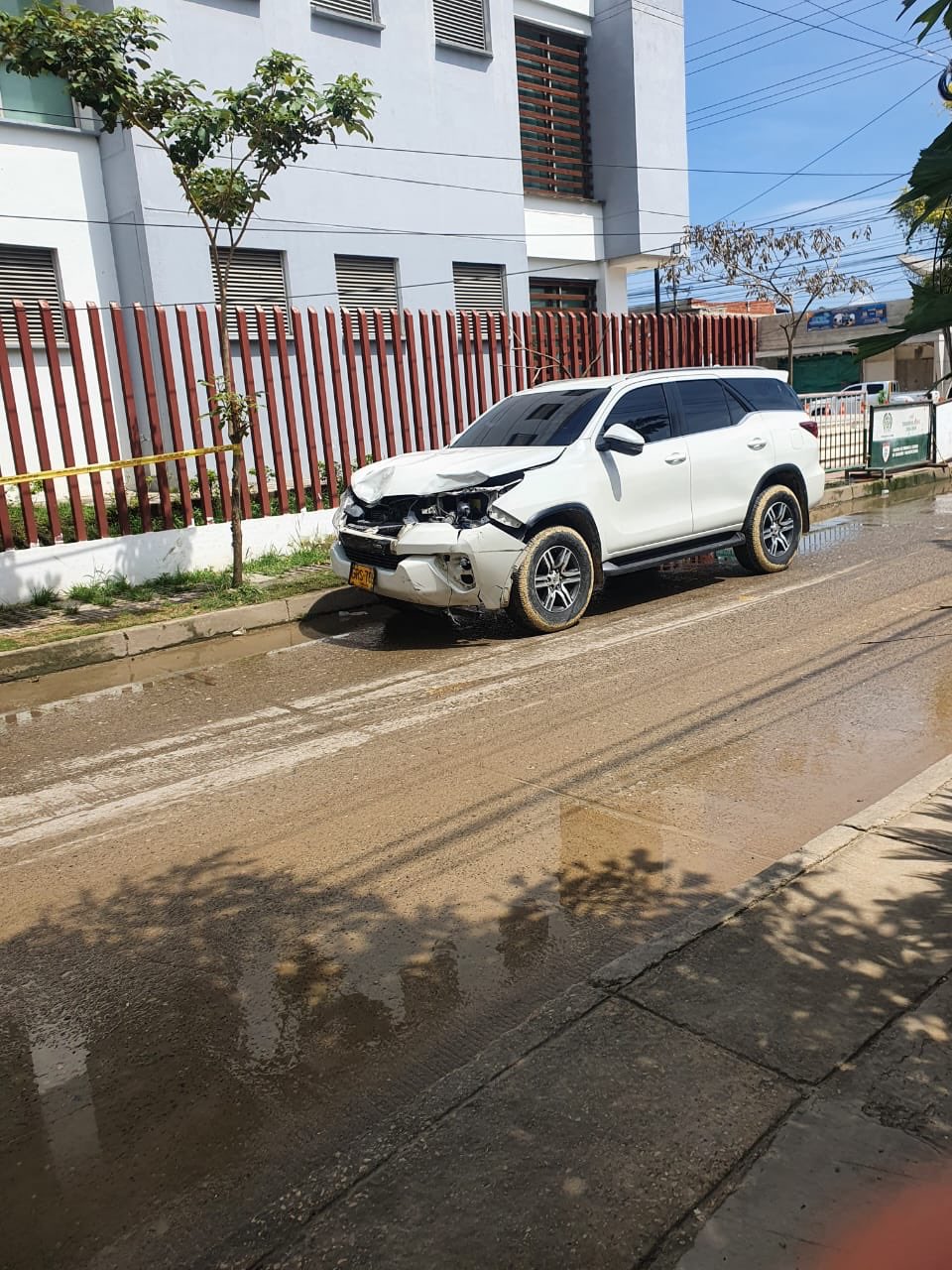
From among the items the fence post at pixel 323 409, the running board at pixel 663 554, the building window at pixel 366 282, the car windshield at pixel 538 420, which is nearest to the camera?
the car windshield at pixel 538 420

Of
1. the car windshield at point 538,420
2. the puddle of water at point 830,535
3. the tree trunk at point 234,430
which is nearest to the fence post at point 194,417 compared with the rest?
the tree trunk at point 234,430

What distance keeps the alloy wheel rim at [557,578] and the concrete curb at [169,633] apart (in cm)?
226

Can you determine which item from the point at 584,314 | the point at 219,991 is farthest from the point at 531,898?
the point at 584,314

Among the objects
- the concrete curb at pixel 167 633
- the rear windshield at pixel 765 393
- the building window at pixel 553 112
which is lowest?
the concrete curb at pixel 167 633

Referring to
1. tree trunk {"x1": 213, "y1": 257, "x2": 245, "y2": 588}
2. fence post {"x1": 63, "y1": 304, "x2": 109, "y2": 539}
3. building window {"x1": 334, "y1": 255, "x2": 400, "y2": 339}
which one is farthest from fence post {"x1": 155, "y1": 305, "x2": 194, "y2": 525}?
building window {"x1": 334, "y1": 255, "x2": 400, "y2": 339}

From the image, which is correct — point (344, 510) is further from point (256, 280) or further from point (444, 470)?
point (256, 280)

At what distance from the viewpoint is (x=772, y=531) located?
412 inches

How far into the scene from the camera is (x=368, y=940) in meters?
3.79

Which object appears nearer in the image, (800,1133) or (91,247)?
(800,1133)

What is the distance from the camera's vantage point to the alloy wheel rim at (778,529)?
34.1 feet

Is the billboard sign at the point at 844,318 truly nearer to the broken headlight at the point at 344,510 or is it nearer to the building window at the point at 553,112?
the building window at the point at 553,112

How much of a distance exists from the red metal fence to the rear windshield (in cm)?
409

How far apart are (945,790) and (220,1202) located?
11.5 ft

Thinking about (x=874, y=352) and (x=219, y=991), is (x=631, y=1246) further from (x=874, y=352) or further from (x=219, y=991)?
(x=874, y=352)
